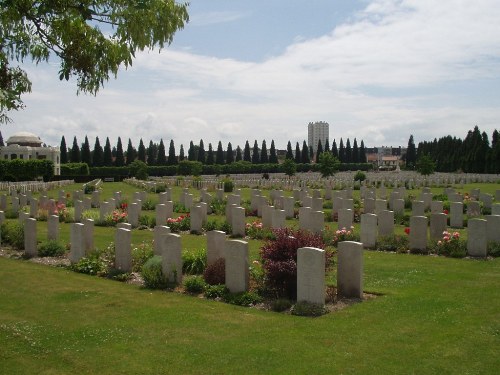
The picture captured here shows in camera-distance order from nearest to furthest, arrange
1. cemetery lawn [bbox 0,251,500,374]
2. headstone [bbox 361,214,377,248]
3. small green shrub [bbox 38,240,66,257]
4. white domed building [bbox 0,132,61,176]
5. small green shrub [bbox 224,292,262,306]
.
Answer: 1. cemetery lawn [bbox 0,251,500,374]
2. small green shrub [bbox 224,292,262,306]
3. small green shrub [bbox 38,240,66,257]
4. headstone [bbox 361,214,377,248]
5. white domed building [bbox 0,132,61,176]

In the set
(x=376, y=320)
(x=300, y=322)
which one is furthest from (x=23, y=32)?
(x=376, y=320)

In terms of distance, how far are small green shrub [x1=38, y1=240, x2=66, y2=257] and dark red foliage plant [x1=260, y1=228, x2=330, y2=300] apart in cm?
735

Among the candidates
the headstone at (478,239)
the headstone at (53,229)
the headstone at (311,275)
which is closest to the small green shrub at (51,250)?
the headstone at (53,229)

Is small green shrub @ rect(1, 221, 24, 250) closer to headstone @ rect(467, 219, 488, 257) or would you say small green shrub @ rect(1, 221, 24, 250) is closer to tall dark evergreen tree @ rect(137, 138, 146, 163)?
headstone @ rect(467, 219, 488, 257)

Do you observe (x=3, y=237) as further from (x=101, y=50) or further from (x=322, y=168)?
(x=322, y=168)

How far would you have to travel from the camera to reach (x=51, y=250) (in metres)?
15.3

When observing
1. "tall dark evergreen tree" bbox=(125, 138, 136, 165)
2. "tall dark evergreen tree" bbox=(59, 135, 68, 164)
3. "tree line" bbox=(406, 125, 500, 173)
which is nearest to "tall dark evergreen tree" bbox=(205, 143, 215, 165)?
"tall dark evergreen tree" bbox=(125, 138, 136, 165)

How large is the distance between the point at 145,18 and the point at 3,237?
1300cm

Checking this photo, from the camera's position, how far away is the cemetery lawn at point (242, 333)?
21.9ft

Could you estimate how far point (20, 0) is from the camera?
671 cm

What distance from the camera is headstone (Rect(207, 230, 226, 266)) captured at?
1180 cm

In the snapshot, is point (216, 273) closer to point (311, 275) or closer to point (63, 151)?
point (311, 275)

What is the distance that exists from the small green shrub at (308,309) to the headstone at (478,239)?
267 inches

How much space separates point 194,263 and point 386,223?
7.32 meters
